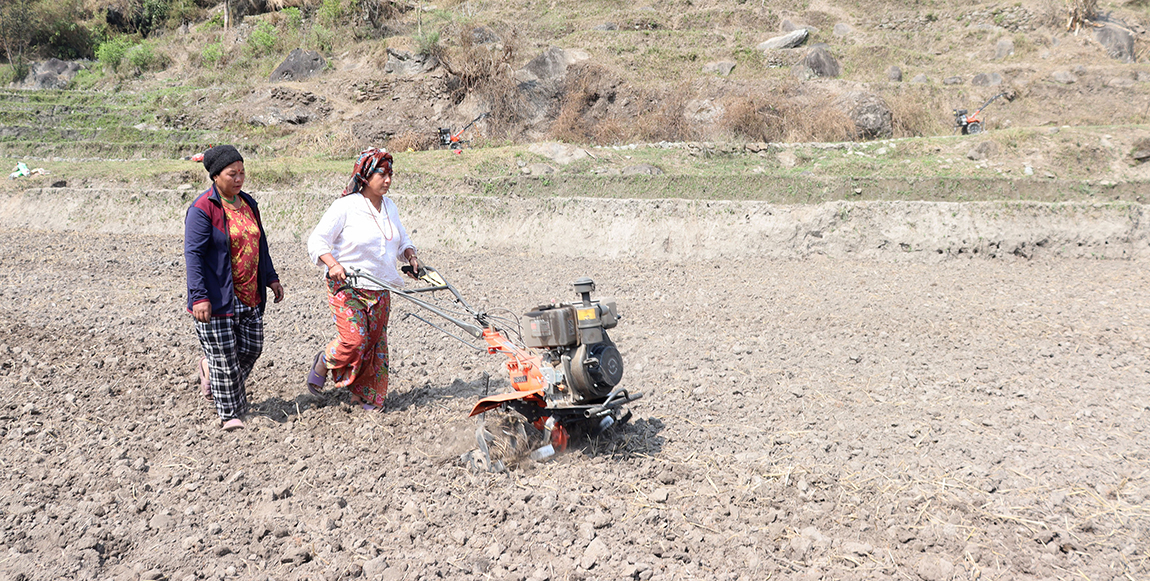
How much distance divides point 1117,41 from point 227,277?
24.3 meters

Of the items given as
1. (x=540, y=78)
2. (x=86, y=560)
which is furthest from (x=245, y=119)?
(x=86, y=560)

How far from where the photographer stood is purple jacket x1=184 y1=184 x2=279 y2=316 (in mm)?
4094

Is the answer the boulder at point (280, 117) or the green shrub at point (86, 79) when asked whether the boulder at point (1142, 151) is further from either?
the green shrub at point (86, 79)

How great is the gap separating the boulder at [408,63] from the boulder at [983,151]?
617 inches

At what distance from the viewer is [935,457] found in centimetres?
403

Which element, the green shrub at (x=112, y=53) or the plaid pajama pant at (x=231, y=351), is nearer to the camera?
the plaid pajama pant at (x=231, y=351)

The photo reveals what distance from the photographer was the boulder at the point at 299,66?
25000mm

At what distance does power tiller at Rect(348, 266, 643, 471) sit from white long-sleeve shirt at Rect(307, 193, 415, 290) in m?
0.50

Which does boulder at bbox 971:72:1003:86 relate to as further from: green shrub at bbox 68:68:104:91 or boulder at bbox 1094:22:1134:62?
green shrub at bbox 68:68:104:91

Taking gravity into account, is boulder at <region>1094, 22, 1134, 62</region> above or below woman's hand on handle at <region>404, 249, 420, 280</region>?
below

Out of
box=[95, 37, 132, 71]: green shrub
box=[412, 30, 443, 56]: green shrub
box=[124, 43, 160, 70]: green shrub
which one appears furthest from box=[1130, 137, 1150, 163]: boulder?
box=[95, 37, 132, 71]: green shrub

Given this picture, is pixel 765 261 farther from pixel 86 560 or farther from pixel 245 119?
pixel 245 119

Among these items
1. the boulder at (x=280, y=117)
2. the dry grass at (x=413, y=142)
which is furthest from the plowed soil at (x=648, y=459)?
the boulder at (x=280, y=117)

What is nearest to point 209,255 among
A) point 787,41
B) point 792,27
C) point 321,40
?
point 787,41
